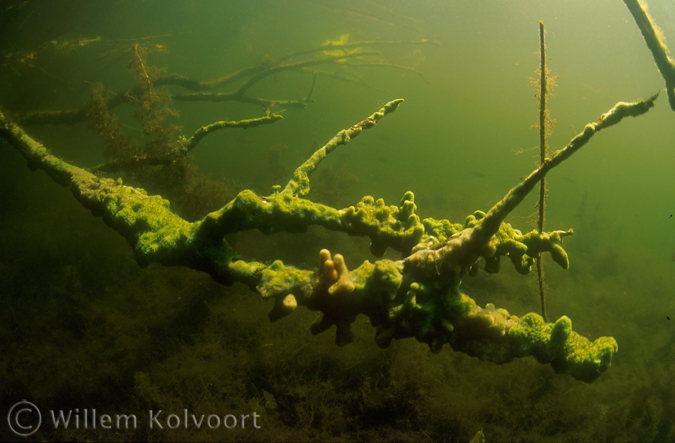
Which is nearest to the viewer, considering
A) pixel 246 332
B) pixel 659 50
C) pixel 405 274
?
pixel 659 50

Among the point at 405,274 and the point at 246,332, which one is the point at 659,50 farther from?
the point at 246,332

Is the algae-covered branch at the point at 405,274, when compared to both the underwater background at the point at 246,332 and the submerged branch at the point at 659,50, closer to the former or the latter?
the submerged branch at the point at 659,50

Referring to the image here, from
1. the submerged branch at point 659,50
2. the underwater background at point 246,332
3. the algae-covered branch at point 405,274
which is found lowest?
the underwater background at point 246,332

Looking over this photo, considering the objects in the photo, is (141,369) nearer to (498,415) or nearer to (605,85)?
(498,415)

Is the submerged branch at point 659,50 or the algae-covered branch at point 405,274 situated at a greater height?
the submerged branch at point 659,50

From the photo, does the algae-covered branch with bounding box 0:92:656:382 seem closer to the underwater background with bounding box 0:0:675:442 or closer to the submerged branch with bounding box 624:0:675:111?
the submerged branch with bounding box 624:0:675:111

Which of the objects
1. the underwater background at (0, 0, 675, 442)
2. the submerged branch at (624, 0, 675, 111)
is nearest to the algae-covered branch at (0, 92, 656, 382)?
the submerged branch at (624, 0, 675, 111)

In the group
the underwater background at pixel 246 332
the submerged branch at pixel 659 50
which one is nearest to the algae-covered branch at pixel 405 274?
the submerged branch at pixel 659 50

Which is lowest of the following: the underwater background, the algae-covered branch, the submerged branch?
the underwater background

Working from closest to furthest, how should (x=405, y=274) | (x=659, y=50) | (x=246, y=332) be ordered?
(x=659, y=50) → (x=405, y=274) → (x=246, y=332)

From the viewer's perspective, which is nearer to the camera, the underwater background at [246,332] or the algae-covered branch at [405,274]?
the algae-covered branch at [405,274]

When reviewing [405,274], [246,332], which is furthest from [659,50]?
[246,332]

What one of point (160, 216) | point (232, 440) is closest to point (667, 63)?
point (160, 216)

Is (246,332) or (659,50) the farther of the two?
(246,332)
